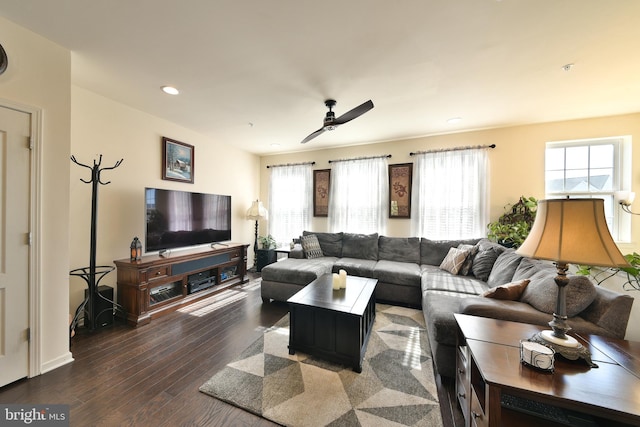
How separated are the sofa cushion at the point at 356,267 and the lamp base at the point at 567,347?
2.29 metres

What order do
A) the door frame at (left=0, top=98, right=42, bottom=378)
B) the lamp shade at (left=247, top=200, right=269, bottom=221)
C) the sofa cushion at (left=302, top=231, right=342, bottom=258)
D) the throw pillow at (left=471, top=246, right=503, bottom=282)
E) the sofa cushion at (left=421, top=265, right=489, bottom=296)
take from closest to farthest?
1. the door frame at (left=0, top=98, right=42, bottom=378)
2. the sofa cushion at (left=421, top=265, right=489, bottom=296)
3. the throw pillow at (left=471, top=246, right=503, bottom=282)
4. the sofa cushion at (left=302, top=231, right=342, bottom=258)
5. the lamp shade at (left=247, top=200, right=269, bottom=221)

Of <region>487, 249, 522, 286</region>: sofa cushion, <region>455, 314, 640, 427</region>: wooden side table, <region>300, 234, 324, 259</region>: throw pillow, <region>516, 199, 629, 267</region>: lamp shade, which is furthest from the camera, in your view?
<region>300, 234, 324, 259</region>: throw pillow

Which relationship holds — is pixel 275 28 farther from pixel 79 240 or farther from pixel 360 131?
pixel 79 240

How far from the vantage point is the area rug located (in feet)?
4.73

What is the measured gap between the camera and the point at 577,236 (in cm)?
101

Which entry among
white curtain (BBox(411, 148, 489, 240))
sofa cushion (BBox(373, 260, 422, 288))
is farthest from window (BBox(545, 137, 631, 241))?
sofa cushion (BBox(373, 260, 422, 288))

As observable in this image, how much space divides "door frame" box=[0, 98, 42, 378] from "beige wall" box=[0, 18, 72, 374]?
17 millimetres

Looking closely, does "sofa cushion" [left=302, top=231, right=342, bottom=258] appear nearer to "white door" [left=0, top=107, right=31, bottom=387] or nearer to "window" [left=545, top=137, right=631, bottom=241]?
"window" [left=545, top=137, right=631, bottom=241]

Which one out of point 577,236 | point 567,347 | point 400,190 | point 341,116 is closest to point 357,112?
point 341,116

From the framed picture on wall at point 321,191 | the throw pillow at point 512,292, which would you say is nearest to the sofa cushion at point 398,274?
the throw pillow at point 512,292

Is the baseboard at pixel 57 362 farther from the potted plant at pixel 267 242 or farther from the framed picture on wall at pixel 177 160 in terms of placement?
the potted plant at pixel 267 242

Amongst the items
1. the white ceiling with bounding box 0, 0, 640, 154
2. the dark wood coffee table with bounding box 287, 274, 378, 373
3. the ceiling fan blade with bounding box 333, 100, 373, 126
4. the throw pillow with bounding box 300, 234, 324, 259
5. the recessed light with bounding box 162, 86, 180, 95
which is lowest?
the dark wood coffee table with bounding box 287, 274, 378, 373

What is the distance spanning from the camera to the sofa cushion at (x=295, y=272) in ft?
10.2

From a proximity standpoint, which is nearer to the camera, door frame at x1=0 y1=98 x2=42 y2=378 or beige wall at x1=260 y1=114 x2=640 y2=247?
door frame at x1=0 y1=98 x2=42 y2=378
